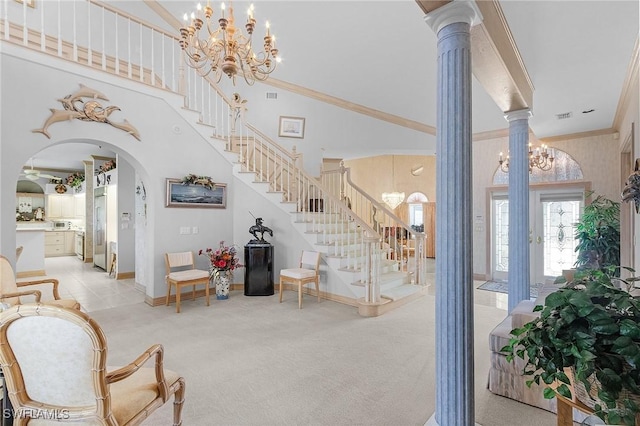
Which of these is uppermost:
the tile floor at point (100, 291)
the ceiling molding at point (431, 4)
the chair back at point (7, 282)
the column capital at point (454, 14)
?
the ceiling molding at point (431, 4)

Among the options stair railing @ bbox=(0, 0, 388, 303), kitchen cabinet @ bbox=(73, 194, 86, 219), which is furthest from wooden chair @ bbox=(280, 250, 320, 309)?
kitchen cabinet @ bbox=(73, 194, 86, 219)

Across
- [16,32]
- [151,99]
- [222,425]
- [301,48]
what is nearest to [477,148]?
[301,48]

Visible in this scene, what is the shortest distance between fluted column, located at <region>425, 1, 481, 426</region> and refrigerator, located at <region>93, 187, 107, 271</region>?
26.6 ft

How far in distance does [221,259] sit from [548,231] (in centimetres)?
685

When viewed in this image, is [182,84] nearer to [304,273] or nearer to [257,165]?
[257,165]

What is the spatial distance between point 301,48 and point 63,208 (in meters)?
10.2

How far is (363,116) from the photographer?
7246mm

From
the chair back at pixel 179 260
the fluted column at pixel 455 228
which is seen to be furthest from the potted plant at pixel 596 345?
the chair back at pixel 179 260

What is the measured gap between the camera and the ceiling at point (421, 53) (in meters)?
2.80

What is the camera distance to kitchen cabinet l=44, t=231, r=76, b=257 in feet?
31.8

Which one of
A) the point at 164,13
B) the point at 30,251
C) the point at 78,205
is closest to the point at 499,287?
the point at 164,13

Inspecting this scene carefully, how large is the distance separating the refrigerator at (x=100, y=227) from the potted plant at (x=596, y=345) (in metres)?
8.72

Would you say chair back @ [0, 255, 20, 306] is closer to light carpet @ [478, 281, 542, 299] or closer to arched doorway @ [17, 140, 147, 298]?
arched doorway @ [17, 140, 147, 298]

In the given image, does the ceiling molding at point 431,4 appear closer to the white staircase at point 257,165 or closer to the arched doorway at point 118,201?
the white staircase at point 257,165
